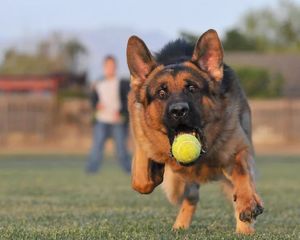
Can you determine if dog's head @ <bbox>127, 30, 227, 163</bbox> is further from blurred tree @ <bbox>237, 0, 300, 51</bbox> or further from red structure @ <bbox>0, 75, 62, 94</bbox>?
blurred tree @ <bbox>237, 0, 300, 51</bbox>

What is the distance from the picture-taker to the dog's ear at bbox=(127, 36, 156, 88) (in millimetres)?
6730

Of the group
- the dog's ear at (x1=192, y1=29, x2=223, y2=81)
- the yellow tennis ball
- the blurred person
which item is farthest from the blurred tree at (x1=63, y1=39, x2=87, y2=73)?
the yellow tennis ball

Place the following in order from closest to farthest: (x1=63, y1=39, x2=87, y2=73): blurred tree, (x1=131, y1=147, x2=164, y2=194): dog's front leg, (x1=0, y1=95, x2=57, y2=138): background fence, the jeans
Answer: (x1=131, y1=147, x2=164, y2=194): dog's front leg < the jeans < (x1=0, y1=95, x2=57, y2=138): background fence < (x1=63, y1=39, x2=87, y2=73): blurred tree

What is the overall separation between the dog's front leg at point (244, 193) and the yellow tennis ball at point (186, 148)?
0.41 meters

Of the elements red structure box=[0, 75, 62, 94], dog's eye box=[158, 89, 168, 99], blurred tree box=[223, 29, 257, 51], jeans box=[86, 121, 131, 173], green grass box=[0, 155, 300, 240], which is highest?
dog's eye box=[158, 89, 168, 99]

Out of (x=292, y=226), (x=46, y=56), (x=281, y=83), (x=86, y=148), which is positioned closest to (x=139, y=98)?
(x=292, y=226)

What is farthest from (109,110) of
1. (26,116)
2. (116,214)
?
(26,116)

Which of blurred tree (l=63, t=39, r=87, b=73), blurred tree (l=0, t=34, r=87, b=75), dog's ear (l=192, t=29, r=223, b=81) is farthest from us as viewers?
blurred tree (l=63, t=39, r=87, b=73)

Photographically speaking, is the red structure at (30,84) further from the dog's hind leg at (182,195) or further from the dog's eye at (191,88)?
the dog's eye at (191,88)

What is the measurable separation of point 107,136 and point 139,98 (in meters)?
10.2

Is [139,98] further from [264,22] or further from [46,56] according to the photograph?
[264,22]

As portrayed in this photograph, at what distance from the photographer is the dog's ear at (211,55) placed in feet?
21.5

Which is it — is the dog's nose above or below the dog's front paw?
above

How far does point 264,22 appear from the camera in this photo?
256 ft
